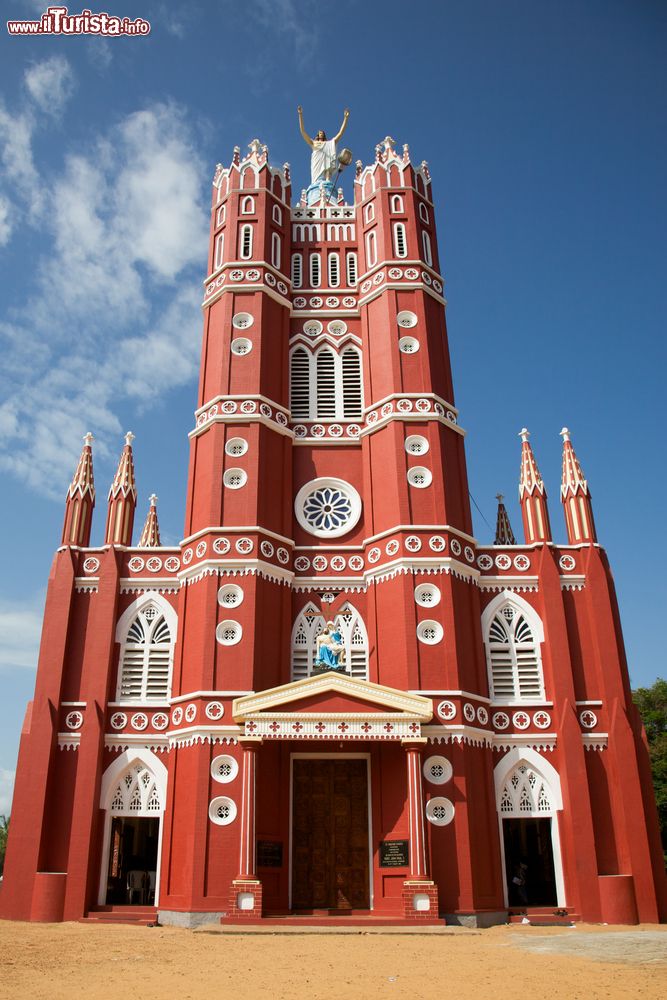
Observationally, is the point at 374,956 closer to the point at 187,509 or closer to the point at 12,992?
the point at 12,992

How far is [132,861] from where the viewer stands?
26.5 meters

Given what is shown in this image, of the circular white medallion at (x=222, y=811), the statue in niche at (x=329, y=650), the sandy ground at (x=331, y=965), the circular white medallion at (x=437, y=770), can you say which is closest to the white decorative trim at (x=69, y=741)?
the circular white medallion at (x=222, y=811)

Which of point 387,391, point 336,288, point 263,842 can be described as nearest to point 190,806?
point 263,842

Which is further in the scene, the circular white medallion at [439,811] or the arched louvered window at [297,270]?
the arched louvered window at [297,270]

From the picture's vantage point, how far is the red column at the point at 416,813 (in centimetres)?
2252

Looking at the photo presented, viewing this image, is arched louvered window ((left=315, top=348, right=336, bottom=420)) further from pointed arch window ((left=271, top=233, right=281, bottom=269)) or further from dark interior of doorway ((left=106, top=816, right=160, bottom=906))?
dark interior of doorway ((left=106, top=816, right=160, bottom=906))

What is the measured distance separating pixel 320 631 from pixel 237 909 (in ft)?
29.2

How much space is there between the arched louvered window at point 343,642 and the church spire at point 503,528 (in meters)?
13.0

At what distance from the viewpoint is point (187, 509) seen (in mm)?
29219

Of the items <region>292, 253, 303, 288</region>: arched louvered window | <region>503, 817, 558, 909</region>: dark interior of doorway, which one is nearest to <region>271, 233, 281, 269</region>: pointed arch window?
<region>292, 253, 303, 288</region>: arched louvered window

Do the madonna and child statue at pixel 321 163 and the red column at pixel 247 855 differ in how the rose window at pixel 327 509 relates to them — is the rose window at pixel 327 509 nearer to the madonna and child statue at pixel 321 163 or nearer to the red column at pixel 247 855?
the red column at pixel 247 855

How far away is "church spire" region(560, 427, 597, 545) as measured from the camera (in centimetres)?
2902

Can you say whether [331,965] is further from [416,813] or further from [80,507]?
[80,507]

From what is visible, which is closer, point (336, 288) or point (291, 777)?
point (291, 777)
